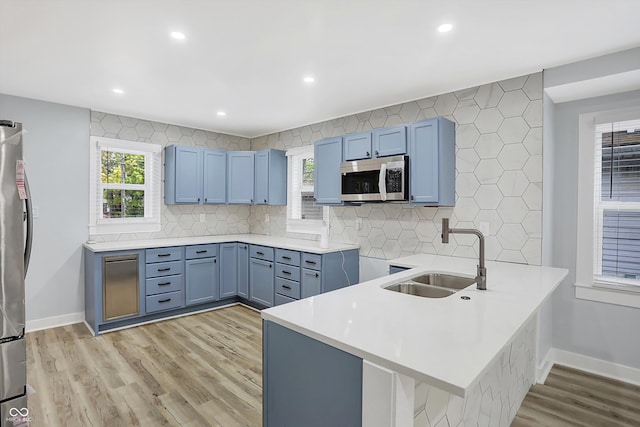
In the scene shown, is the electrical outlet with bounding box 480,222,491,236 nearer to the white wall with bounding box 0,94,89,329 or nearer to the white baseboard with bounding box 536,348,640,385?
the white baseboard with bounding box 536,348,640,385

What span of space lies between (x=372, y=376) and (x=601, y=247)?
116 inches

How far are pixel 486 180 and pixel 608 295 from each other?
1.37m

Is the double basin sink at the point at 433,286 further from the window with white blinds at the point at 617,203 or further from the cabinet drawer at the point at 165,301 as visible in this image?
the cabinet drawer at the point at 165,301

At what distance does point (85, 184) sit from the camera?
400cm

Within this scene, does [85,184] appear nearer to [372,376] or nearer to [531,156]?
[372,376]

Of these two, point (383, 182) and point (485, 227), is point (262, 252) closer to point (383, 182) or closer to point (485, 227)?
point (383, 182)

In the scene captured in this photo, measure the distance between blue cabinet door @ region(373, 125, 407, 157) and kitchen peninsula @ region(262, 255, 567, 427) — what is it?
1.70 m

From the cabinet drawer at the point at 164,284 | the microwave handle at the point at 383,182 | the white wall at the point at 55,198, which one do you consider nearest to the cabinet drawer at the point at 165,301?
the cabinet drawer at the point at 164,284

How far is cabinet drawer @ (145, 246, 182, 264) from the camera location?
12.8 ft

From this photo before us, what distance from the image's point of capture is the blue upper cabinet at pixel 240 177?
4.95 metres

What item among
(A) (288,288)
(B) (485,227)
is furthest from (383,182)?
(A) (288,288)

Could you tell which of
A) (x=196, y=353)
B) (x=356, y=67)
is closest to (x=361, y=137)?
(x=356, y=67)

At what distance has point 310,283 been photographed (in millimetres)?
3783

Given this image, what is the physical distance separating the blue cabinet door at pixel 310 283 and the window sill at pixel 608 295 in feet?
7.88
